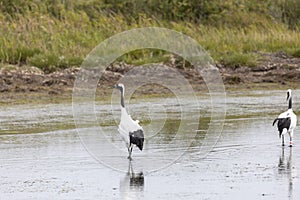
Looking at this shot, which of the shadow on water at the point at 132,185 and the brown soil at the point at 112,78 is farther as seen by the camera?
the brown soil at the point at 112,78

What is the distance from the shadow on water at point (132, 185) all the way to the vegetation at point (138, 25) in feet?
39.9

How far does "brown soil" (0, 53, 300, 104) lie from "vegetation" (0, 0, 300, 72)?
0.46 m

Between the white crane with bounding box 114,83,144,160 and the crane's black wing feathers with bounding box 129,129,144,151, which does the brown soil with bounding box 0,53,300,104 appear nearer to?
the white crane with bounding box 114,83,144,160

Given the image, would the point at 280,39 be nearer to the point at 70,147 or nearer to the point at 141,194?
the point at 70,147

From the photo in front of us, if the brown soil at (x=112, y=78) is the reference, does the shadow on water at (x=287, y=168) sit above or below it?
below

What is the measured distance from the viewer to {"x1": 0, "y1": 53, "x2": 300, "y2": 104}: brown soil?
22.1m

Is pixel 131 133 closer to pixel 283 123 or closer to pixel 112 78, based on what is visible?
pixel 283 123

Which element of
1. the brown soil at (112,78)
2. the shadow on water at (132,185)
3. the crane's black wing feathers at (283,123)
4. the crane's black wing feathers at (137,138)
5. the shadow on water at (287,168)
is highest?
the brown soil at (112,78)

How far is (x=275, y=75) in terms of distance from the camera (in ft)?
83.0

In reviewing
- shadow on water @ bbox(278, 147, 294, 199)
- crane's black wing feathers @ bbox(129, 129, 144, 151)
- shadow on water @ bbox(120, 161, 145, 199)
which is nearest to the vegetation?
crane's black wing feathers @ bbox(129, 129, 144, 151)

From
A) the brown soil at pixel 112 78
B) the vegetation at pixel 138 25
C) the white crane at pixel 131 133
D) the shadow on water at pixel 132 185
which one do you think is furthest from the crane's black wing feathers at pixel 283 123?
the vegetation at pixel 138 25

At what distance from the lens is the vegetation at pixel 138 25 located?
25.1 m

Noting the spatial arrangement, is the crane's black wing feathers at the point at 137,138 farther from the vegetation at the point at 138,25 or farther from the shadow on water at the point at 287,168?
the vegetation at the point at 138,25

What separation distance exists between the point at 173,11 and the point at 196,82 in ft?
27.6
